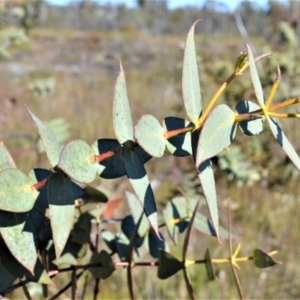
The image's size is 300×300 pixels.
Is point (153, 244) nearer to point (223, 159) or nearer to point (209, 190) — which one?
point (209, 190)

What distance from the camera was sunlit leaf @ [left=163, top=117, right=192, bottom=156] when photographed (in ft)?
1.23

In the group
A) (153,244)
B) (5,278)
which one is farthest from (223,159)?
(5,278)

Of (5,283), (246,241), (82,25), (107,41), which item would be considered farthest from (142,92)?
(82,25)

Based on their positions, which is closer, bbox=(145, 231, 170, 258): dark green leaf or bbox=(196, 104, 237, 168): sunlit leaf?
bbox=(196, 104, 237, 168): sunlit leaf

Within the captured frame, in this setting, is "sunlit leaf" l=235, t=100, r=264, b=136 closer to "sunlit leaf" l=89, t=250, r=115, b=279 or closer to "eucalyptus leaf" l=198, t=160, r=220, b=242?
"eucalyptus leaf" l=198, t=160, r=220, b=242

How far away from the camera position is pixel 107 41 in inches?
691

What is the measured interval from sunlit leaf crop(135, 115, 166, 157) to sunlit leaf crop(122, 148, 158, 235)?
0.02 meters

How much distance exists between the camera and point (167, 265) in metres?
0.50

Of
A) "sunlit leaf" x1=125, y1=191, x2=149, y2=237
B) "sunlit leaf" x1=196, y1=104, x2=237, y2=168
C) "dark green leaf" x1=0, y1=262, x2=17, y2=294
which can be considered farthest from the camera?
"sunlit leaf" x1=125, y1=191, x2=149, y2=237

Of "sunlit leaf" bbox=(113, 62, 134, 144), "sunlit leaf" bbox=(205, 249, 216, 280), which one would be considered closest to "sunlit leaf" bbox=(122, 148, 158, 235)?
"sunlit leaf" bbox=(113, 62, 134, 144)

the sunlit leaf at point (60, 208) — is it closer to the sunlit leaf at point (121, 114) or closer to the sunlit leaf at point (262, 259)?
the sunlit leaf at point (121, 114)

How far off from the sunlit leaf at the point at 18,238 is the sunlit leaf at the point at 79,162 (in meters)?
0.07

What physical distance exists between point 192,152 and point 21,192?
125 millimetres

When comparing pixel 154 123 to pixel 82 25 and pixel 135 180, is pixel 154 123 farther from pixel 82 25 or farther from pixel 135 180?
pixel 82 25
